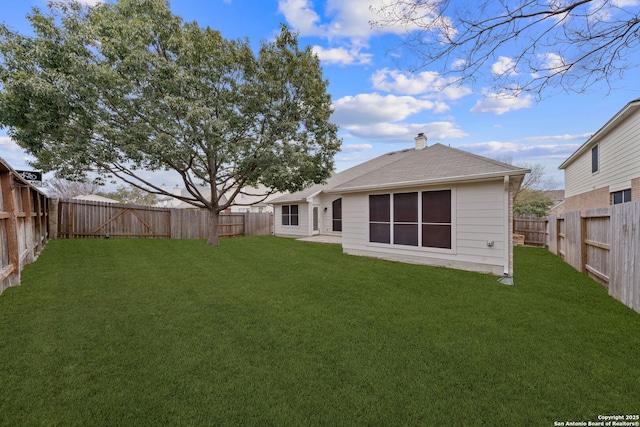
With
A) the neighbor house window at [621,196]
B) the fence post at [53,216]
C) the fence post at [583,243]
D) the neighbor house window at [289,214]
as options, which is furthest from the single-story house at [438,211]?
the fence post at [53,216]

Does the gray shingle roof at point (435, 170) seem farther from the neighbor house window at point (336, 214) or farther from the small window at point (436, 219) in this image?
the neighbor house window at point (336, 214)

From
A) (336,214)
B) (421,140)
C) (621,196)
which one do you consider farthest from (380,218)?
(621,196)

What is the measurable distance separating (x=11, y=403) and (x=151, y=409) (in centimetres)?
104

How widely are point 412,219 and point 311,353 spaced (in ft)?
18.9

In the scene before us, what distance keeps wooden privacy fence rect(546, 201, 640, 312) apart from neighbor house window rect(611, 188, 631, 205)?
173 cm

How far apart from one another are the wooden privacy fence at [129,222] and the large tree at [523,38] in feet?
44.1

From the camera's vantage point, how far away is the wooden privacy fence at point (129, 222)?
11227 mm

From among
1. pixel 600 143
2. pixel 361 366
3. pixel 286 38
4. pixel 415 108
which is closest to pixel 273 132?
pixel 286 38

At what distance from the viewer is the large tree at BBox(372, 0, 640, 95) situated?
276 centimetres

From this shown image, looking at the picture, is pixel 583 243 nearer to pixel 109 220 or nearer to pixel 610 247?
pixel 610 247

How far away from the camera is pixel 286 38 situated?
10234 millimetres

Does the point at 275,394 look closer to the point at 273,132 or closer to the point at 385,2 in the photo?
the point at 385,2

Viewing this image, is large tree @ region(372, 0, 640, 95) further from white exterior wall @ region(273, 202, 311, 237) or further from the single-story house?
white exterior wall @ region(273, 202, 311, 237)

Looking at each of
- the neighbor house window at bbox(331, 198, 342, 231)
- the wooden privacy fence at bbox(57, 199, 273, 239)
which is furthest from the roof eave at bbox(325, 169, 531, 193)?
the wooden privacy fence at bbox(57, 199, 273, 239)
